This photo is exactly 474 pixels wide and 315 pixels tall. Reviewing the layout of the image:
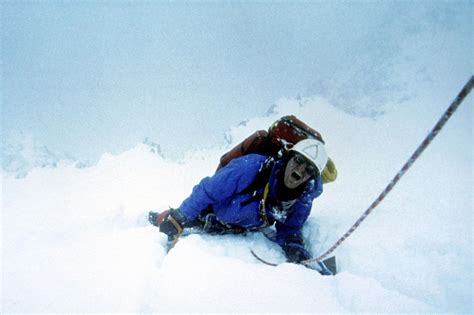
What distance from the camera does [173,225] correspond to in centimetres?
302

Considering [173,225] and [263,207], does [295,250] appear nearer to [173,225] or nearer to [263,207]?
[263,207]

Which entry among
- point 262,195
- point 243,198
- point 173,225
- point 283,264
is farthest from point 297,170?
point 173,225

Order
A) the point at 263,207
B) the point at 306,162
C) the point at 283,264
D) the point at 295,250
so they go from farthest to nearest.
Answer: the point at 295,250, the point at 263,207, the point at 306,162, the point at 283,264

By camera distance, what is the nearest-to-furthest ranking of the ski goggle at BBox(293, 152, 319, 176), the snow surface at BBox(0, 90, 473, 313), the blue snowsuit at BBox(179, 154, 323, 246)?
the snow surface at BBox(0, 90, 473, 313) < the ski goggle at BBox(293, 152, 319, 176) < the blue snowsuit at BBox(179, 154, 323, 246)

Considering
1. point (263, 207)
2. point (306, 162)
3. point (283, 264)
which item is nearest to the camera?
point (283, 264)

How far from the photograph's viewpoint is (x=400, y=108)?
33.1ft

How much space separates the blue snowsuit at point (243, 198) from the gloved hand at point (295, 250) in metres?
0.08

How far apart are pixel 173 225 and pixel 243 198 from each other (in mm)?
847

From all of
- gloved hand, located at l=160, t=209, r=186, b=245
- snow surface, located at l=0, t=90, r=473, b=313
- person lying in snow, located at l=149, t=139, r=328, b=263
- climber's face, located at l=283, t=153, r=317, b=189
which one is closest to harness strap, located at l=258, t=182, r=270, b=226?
person lying in snow, located at l=149, t=139, r=328, b=263

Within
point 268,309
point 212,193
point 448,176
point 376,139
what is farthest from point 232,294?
point 376,139

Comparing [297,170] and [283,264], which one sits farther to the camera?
[297,170]

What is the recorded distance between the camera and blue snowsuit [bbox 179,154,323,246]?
2896 millimetres

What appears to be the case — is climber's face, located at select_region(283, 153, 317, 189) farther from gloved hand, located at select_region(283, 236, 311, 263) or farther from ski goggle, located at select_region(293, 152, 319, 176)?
gloved hand, located at select_region(283, 236, 311, 263)

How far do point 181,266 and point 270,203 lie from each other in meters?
1.32
